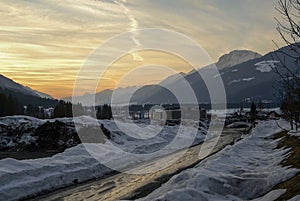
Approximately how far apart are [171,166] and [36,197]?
1229cm

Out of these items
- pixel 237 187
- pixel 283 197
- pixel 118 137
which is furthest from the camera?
pixel 118 137

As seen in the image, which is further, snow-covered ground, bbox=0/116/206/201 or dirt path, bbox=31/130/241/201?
snow-covered ground, bbox=0/116/206/201

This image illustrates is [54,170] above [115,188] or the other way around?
above

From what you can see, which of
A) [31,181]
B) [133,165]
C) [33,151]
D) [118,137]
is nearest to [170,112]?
[118,137]

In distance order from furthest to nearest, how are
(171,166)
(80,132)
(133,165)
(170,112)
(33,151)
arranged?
1. (170,112)
2. (80,132)
3. (33,151)
4. (133,165)
5. (171,166)

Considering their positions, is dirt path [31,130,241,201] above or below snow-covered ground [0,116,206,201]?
below

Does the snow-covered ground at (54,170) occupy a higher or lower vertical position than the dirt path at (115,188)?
higher

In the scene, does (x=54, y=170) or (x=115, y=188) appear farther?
(x=54, y=170)

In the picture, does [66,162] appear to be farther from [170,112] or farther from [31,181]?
[170,112]

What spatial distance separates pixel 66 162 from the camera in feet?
88.0

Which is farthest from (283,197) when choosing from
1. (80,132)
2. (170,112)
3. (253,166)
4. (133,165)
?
(170,112)

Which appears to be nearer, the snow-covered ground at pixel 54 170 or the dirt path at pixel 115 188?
the dirt path at pixel 115 188

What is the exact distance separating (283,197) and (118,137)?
42.4 m

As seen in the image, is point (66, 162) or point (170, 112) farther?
point (170, 112)
